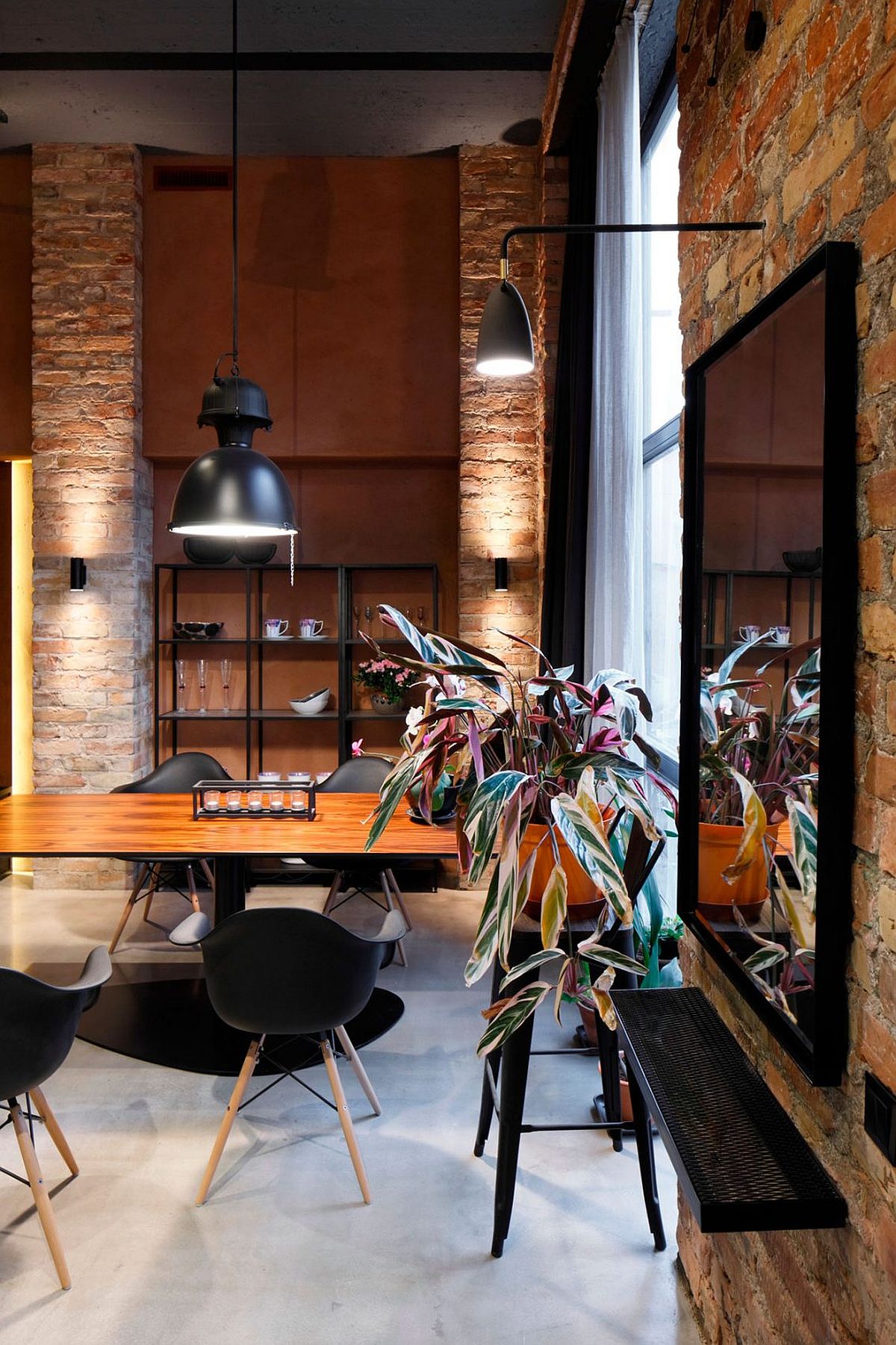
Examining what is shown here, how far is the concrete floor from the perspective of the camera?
213 centimetres

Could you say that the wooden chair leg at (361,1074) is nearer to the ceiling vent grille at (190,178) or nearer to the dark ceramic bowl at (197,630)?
the dark ceramic bowl at (197,630)

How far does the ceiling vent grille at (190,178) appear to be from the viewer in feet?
17.6

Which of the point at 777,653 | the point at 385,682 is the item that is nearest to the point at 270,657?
the point at 385,682

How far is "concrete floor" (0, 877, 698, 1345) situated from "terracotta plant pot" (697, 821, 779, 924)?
1.00m

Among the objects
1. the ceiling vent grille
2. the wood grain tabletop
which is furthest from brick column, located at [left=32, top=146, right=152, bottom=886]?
the wood grain tabletop

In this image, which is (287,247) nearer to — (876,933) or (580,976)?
(580,976)

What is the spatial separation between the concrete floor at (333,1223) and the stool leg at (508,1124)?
98mm

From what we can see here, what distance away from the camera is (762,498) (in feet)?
5.27

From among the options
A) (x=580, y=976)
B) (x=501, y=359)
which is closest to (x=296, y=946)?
(x=580, y=976)

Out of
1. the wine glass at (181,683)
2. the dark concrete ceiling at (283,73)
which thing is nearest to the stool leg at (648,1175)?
the wine glass at (181,683)

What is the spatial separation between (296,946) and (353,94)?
13.5ft

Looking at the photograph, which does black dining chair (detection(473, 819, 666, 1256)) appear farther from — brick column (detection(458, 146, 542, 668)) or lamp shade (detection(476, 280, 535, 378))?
brick column (detection(458, 146, 542, 668))

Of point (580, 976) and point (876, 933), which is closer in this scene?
point (876, 933)

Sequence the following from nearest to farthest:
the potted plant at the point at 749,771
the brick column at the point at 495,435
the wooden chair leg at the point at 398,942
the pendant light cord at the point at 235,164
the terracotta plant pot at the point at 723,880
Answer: the potted plant at the point at 749,771 → the terracotta plant pot at the point at 723,880 → the pendant light cord at the point at 235,164 → the wooden chair leg at the point at 398,942 → the brick column at the point at 495,435
